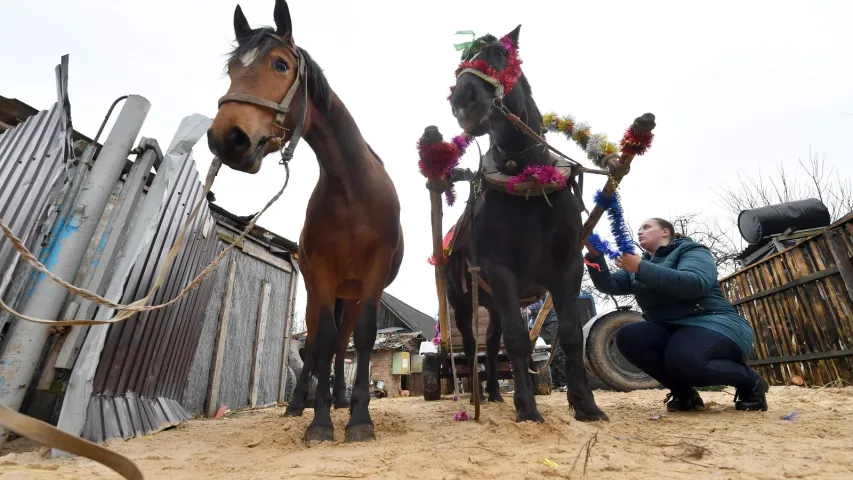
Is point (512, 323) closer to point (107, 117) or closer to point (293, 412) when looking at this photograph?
point (293, 412)

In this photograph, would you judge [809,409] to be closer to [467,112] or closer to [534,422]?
[534,422]

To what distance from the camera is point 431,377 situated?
19.4 ft

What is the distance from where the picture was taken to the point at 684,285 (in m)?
2.85

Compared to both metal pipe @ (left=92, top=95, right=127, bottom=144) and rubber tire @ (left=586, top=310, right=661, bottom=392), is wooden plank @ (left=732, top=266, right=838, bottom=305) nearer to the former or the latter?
rubber tire @ (left=586, top=310, right=661, bottom=392)

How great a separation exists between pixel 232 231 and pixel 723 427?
647 cm

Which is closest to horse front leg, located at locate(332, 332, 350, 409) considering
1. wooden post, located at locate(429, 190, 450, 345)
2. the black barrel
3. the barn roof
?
wooden post, located at locate(429, 190, 450, 345)

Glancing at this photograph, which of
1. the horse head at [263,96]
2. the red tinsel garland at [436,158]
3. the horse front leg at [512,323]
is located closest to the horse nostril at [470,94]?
the red tinsel garland at [436,158]

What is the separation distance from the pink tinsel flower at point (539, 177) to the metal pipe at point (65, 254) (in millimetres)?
2467

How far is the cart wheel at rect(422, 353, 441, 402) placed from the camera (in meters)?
5.88

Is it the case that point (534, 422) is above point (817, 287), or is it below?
below

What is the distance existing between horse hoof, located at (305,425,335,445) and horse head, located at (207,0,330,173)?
1377mm

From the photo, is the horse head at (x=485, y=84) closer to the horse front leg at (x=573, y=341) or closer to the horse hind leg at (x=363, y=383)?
the horse front leg at (x=573, y=341)

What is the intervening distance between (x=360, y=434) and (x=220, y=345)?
4248 millimetres

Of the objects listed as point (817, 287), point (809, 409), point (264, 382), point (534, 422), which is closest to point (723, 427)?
point (534, 422)
